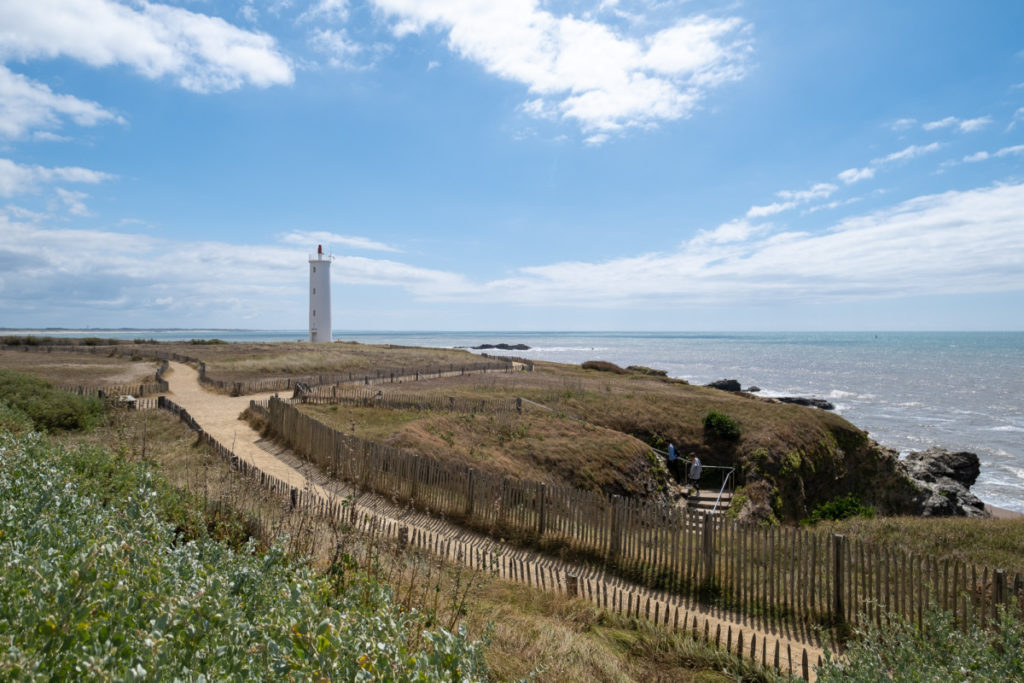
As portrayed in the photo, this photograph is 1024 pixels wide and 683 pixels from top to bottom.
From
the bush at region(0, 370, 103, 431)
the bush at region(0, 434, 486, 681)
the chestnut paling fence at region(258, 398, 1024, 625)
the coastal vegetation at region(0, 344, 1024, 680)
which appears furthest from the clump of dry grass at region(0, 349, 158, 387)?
the bush at region(0, 434, 486, 681)

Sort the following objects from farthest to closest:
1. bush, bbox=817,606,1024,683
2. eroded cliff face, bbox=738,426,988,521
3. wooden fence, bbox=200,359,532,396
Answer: wooden fence, bbox=200,359,532,396, eroded cliff face, bbox=738,426,988,521, bush, bbox=817,606,1024,683

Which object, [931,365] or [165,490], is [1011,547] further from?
[931,365]

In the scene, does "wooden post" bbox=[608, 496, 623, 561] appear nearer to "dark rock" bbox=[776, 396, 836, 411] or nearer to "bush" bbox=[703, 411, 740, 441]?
"bush" bbox=[703, 411, 740, 441]

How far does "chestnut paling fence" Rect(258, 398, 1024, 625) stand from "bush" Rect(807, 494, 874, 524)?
9.32 m

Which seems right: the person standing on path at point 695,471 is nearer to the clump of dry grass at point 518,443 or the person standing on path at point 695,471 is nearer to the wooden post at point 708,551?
the clump of dry grass at point 518,443

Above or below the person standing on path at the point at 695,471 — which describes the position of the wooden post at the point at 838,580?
above

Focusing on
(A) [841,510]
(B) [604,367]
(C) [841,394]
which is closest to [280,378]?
(A) [841,510]

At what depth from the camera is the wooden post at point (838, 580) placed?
850cm

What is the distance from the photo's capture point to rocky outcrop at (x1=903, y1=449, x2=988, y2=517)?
21.2 m

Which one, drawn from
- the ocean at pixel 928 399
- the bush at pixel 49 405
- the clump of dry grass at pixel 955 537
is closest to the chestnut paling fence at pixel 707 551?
the clump of dry grass at pixel 955 537

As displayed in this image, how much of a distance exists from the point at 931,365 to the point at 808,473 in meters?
89.6

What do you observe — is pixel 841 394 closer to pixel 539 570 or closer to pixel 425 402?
pixel 425 402

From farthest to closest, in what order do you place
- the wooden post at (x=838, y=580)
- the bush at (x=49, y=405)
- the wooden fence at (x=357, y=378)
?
the wooden fence at (x=357, y=378)
the bush at (x=49, y=405)
the wooden post at (x=838, y=580)

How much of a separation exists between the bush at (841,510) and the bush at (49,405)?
82.2 feet
